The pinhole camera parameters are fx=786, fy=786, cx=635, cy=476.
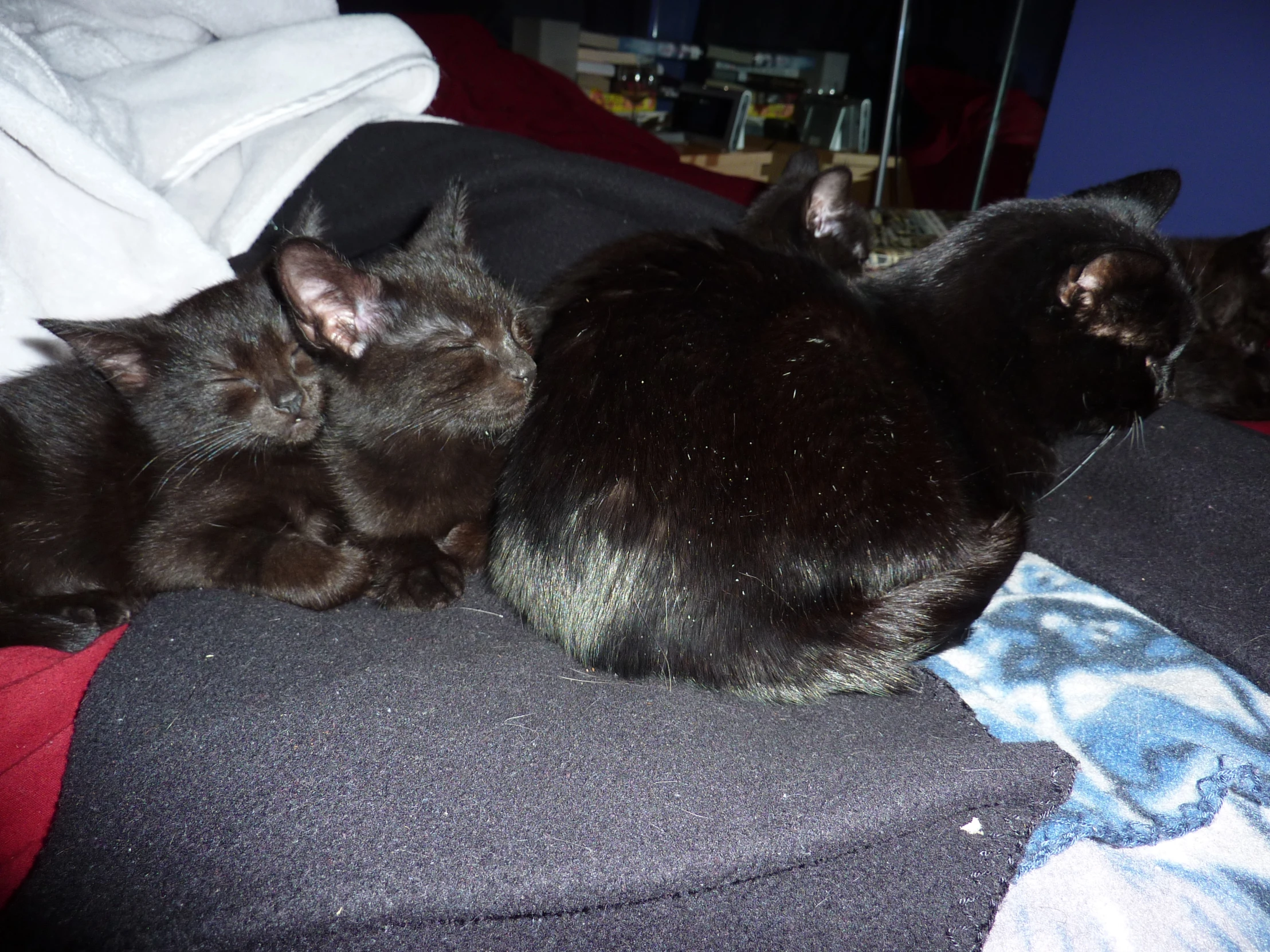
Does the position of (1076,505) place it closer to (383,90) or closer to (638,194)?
(638,194)

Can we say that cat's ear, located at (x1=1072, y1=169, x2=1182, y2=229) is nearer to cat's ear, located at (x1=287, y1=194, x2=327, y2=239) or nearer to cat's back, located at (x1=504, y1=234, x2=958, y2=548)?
cat's back, located at (x1=504, y1=234, x2=958, y2=548)

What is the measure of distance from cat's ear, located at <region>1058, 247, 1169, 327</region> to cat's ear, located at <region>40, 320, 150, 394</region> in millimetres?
1172

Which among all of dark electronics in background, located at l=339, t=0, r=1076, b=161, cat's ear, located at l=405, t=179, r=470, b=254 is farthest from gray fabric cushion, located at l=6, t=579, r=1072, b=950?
dark electronics in background, located at l=339, t=0, r=1076, b=161

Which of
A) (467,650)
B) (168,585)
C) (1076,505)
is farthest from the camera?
(1076,505)

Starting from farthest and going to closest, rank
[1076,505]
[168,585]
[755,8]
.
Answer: [755,8] < [1076,505] < [168,585]

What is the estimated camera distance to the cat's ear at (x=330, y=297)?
2.94ft

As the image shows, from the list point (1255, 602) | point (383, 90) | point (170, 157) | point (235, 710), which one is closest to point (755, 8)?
point (383, 90)

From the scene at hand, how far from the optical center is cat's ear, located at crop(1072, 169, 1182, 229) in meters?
1.17

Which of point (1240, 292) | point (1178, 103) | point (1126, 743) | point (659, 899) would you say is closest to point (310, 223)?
point (659, 899)

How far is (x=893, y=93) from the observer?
10.1 ft

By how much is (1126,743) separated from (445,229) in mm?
1083

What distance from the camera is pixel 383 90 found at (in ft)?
5.16

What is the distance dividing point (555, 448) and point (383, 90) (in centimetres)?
111

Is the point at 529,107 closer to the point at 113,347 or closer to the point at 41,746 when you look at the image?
the point at 113,347
